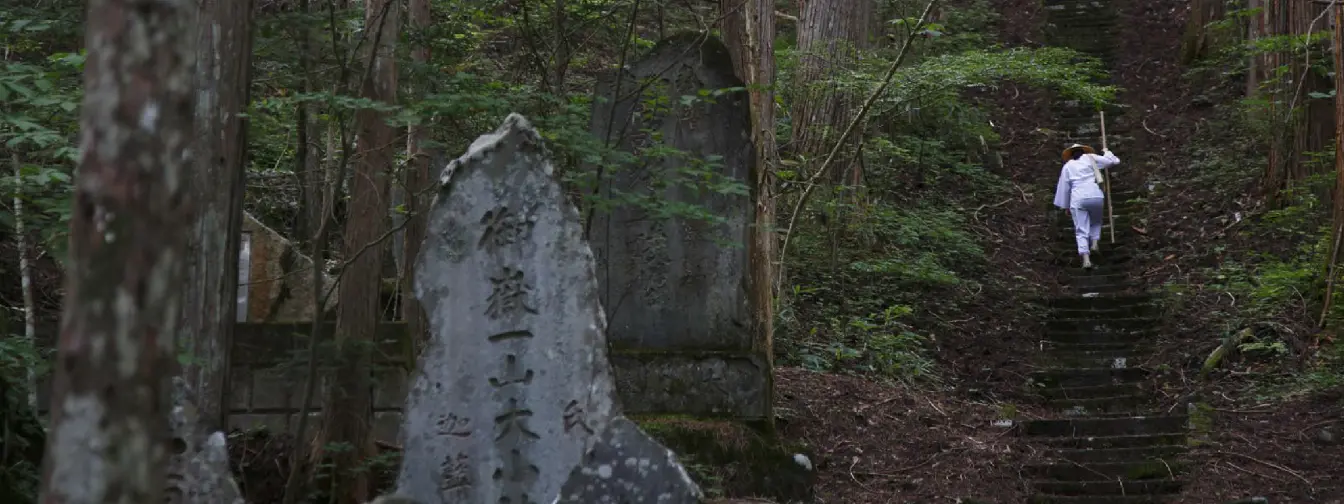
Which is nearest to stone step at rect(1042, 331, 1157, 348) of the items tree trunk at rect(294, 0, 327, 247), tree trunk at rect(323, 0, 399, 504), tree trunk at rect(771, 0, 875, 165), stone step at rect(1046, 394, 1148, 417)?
stone step at rect(1046, 394, 1148, 417)

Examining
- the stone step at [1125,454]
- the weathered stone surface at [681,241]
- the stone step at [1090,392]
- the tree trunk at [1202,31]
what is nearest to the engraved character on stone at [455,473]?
the weathered stone surface at [681,241]

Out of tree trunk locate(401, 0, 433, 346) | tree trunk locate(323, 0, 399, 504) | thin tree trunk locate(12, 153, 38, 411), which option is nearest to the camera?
thin tree trunk locate(12, 153, 38, 411)

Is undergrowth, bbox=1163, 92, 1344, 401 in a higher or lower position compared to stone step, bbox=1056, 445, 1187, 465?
higher

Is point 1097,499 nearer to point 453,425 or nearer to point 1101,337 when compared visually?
point 1101,337

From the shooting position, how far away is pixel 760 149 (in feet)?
34.5

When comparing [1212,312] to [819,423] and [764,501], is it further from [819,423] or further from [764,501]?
[764,501]

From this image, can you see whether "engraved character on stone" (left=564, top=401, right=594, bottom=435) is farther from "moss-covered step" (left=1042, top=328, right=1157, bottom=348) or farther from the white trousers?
the white trousers

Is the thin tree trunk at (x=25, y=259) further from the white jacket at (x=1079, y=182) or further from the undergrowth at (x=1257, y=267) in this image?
the white jacket at (x=1079, y=182)

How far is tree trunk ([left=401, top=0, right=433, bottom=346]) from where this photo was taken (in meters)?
9.11

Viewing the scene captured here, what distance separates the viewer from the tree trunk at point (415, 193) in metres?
9.11

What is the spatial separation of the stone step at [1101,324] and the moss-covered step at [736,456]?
5.97 m

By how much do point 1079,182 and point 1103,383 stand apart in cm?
375

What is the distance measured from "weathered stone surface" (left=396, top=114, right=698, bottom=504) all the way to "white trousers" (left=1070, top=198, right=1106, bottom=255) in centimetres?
1056

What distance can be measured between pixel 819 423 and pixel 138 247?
26.5 ft
